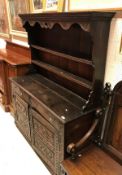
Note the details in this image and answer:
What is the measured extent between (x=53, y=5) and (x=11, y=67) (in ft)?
3.67

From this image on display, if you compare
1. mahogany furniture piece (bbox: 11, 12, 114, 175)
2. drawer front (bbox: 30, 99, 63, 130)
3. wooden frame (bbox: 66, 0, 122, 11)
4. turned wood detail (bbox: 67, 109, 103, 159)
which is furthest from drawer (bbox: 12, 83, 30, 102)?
wooden frame (bbox: 66, 0, 122, 11)

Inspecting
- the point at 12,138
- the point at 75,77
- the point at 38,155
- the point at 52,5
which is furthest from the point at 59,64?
the point at 12,138

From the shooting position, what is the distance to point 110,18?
4.37 ft

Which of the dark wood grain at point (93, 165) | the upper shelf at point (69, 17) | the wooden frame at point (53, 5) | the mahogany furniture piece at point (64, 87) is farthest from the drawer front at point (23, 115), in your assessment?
the wooden frame at point (53, 5)

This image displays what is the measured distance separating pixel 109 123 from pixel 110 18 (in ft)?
2.95

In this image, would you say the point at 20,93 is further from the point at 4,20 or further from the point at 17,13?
the point at 4,20

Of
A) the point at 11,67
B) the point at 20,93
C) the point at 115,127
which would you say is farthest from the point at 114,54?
the point at 11,67

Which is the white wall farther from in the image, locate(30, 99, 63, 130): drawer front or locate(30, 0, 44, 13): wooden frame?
locate(30, 0, 44, 13): wooden frame

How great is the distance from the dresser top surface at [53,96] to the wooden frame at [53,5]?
0.89m

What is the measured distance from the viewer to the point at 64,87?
6.64 ft

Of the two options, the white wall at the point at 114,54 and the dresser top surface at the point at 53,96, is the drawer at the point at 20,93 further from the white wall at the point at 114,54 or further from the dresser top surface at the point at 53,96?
the white wall at the point at 114,54

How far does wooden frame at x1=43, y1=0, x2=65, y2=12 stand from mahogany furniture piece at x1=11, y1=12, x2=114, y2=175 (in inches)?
7.3

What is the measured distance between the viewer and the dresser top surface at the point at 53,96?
1.49m

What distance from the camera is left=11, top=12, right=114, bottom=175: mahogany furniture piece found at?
4.53 feet
